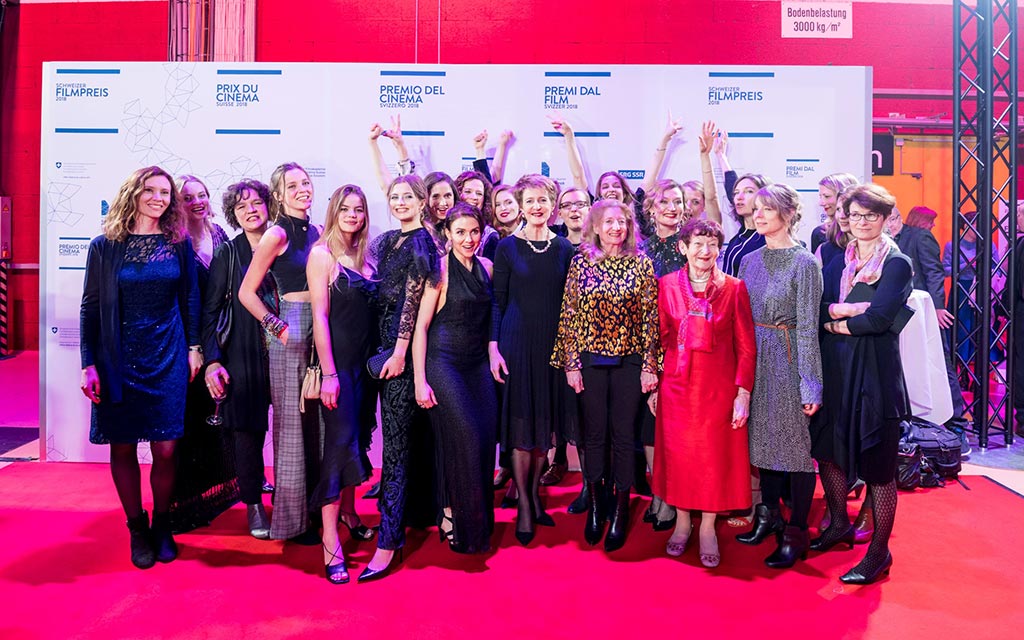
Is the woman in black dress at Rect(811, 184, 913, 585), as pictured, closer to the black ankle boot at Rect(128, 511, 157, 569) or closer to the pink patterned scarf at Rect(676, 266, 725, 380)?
the pink patterned scarf at Rect(676, 266, 725, 380)

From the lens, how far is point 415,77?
474cm

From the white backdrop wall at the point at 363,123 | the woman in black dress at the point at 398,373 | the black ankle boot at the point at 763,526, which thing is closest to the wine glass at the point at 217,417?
the woman in black dress at the point at 398,373

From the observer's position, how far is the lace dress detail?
317 cm

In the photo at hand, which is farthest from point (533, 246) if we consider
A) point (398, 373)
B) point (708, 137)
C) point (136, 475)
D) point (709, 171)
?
point (136, 475)

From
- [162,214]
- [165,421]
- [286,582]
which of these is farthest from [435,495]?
[162,214]

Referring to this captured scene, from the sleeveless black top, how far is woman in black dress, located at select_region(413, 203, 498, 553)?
64cm

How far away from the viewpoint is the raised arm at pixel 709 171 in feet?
14.7

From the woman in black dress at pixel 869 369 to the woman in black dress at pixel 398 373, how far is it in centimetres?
A: 176

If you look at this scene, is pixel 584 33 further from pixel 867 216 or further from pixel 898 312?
pixel 898 312

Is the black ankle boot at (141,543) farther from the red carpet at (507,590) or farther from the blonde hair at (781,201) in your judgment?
the blonde hair at (781,201)

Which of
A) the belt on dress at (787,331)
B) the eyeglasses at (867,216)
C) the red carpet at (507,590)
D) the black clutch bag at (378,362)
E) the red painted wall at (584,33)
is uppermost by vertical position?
the red painted wall at (584,33)

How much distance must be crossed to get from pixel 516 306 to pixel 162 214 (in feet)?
5.48

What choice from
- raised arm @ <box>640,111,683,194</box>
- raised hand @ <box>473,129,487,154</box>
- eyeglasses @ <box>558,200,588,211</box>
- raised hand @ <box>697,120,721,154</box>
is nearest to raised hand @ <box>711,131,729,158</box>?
raised hand @ <box>697,120,721,154</box>

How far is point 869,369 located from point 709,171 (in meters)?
1.95
